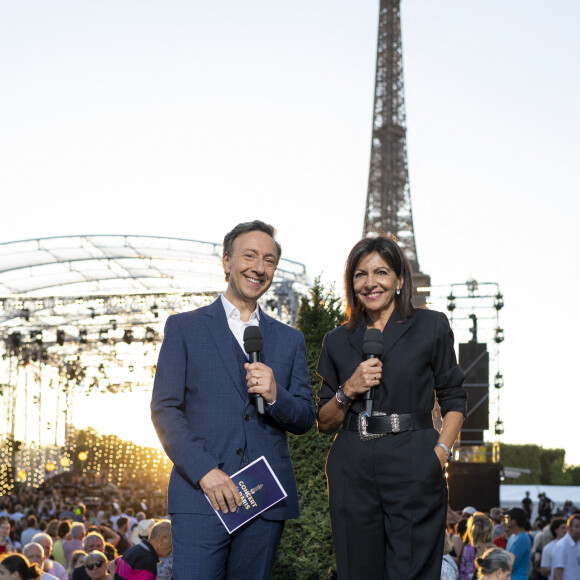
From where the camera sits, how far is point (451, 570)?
6.63 meters

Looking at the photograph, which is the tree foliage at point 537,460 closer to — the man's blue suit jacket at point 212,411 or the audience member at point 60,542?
the audience member at point 60,542

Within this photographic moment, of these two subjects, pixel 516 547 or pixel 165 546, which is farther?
pixel 516 547

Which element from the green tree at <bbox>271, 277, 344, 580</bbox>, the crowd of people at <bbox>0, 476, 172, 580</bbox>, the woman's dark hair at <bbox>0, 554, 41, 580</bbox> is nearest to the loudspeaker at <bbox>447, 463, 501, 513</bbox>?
the crowd of people at <bbox>0, 476, 172, 580</bbox>

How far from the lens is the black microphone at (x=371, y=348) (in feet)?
10.5

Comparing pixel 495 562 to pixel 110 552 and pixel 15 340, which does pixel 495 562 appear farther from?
pixel 15 340

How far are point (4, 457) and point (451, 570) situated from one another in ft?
100

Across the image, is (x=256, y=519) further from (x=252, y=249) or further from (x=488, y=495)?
(x=488, y=495)

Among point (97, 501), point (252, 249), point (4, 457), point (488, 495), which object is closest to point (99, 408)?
point (4, 457)

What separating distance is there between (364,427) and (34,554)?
5.85 metres

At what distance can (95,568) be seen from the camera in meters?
7.18

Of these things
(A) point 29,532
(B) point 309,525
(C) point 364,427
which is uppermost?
(C) point 364,427

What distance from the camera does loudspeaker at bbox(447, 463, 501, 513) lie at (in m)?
22.0

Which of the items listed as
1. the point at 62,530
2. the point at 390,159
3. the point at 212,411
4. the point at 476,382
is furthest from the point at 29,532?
the point at 390,159

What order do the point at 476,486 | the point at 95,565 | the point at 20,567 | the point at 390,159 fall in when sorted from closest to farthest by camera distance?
the point at 20,567 → the point at 95,565 → the point at 476,486 → the point at 390,159
